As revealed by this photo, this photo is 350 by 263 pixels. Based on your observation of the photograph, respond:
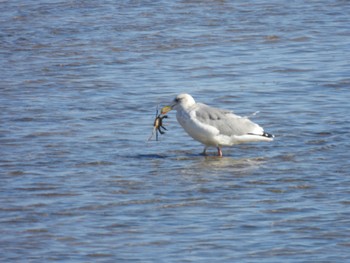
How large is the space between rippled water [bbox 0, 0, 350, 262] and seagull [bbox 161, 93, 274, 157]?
0.22 meters

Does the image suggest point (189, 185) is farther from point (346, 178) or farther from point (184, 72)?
point (184, 72)

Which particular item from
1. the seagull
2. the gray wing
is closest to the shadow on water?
the seagull

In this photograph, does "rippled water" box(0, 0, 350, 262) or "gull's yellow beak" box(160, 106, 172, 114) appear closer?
"rippled water" box(0, 0, 350, 262)

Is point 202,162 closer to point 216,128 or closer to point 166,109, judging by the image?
point 216,128

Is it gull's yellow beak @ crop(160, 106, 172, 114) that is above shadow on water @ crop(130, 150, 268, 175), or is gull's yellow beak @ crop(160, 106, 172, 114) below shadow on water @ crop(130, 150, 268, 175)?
above

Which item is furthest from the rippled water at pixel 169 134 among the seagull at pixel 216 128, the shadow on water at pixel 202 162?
the seagull at pixel 216 128

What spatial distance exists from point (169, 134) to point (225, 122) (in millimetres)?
1103

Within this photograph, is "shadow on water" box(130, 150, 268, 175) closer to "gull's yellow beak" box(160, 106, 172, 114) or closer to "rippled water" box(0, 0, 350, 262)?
"rippled water" box(0, 0, 350, 262)

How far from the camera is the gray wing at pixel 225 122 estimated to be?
1185 centimetres

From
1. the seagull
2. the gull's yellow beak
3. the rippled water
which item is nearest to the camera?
the rippled water

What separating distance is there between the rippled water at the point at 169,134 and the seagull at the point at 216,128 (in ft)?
0.72

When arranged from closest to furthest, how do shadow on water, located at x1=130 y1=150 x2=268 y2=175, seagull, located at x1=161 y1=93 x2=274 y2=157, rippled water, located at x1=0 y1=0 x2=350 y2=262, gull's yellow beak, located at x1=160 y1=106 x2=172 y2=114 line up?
rippled water, located at x1=0 y1=0 x2=350 y2=262, shadow on water, located at x1=130 y1=150 x2=268 y2=175, seagull, located at x1=161 y1=93 x2=274 y2=157, gull's yellow beak, located at x1=160 y1=106 x2=172 y2=114

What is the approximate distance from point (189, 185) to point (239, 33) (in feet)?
27.6

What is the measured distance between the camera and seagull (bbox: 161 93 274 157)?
11758mm
